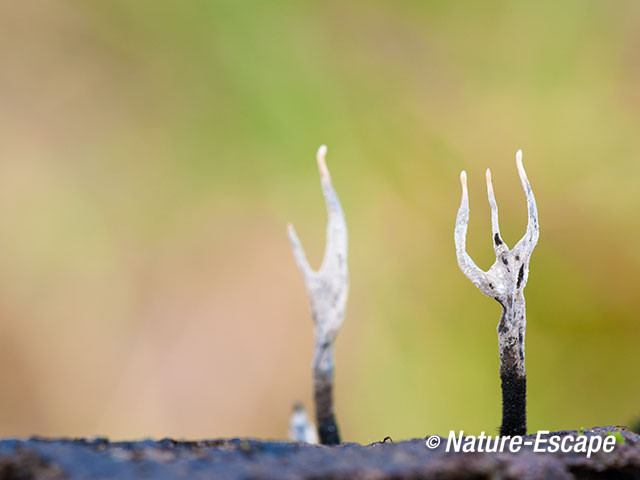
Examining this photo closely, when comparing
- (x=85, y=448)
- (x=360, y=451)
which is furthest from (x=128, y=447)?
(x=360, y=451)

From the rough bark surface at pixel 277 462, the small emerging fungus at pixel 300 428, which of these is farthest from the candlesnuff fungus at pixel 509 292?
the small emerging fungus at pixel 300 428

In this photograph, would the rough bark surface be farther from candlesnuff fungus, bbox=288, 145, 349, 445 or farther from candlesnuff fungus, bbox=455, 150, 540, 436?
candlesnuff fungus, bbox=288, 145, 349, 445

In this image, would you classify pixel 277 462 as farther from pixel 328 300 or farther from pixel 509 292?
pixel 509 292

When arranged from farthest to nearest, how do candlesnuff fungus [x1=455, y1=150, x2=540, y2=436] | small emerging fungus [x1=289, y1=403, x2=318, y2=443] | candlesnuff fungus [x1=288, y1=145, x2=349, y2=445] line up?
small emerging fungus [x1=289, y1=403, x2=318, y2=443], candlesnuff fungus [x1=288, y1=145, x2=349, y2=445], candlesnuff fungus [x1=455, y1=150, x2=540, y2=436]

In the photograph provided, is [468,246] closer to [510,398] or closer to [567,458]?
[510,398]

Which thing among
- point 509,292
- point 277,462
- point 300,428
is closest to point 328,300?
point 509,292

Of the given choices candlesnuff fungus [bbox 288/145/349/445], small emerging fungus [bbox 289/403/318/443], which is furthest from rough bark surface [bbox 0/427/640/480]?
small emerging fungus [bbox 289/403/318/443]
